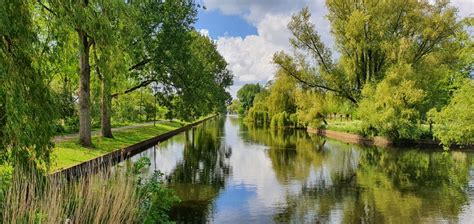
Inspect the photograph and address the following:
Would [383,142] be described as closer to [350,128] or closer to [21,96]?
[350,128]

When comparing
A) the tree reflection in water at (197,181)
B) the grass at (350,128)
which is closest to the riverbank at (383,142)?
the grass at (350,128)

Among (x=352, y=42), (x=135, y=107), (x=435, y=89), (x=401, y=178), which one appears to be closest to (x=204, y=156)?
(x=401, y=178)

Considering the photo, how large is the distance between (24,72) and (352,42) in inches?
1302

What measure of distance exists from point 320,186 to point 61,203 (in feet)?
40.1

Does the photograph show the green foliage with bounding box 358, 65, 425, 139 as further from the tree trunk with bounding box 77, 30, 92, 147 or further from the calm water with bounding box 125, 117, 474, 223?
the tree trunk with bounding box 77, 30, 92, 147

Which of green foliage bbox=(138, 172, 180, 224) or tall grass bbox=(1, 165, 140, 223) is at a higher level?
tall grass bbox=(1, 165, 140, 223)

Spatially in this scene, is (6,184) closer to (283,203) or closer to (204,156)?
(283,203)

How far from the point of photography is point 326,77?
128 ft

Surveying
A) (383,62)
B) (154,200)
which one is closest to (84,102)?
(154,200)

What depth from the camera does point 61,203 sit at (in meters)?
6.05

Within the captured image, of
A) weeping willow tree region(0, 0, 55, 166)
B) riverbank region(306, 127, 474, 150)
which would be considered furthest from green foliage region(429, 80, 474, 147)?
weeping willow tree region(0, 0, 55, 166)

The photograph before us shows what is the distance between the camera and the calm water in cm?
1216

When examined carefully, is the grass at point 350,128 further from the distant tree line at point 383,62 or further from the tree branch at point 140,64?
the tree branch at point 140,64

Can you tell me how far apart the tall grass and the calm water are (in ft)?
14.3
